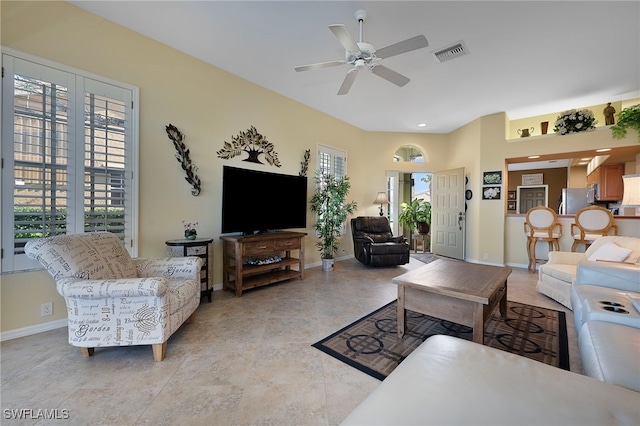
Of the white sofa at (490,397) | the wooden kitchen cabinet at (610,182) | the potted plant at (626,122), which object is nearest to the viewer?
Answer: the white sofa at (490,397)

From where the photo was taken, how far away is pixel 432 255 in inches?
235

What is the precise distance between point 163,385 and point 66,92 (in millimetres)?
2680

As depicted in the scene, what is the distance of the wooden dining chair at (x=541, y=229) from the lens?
4.37 metres

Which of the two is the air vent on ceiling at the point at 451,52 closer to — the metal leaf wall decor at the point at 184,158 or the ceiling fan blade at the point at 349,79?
the ceiling fan blade at the point at 349,79

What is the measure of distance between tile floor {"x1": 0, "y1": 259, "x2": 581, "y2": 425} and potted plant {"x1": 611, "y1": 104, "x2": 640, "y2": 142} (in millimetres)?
3484

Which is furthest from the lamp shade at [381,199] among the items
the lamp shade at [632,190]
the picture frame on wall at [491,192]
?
the lamp shade at [632,190]

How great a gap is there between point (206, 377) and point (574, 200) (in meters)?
8.55

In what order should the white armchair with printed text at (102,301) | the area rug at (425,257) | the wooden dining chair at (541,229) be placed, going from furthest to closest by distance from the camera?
the area rug at (425,257) → the wooden dining chair at (541,229) → the white armchair with printed text at (102,301)

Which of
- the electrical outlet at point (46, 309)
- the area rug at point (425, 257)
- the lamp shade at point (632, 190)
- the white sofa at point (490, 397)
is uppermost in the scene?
the lamp shade at point (632, 190)

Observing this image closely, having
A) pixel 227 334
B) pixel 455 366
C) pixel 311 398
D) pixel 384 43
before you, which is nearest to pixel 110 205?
pixel 227 334

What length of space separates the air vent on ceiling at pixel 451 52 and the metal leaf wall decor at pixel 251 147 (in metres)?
2.50

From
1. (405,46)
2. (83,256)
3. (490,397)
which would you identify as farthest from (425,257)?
(83,256)

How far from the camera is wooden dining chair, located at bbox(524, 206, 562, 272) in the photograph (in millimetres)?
4371

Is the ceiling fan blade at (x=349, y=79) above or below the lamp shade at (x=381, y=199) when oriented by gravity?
above
